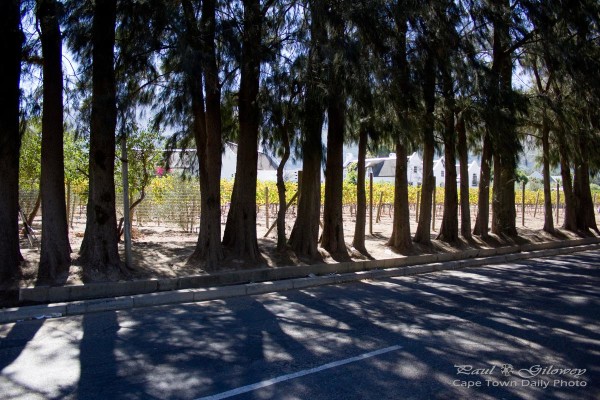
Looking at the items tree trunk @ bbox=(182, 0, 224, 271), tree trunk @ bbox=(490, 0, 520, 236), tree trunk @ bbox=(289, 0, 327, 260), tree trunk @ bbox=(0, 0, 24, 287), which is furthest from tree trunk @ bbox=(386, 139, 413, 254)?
tree trunk @ bbox=(0, 0, 24, 287)

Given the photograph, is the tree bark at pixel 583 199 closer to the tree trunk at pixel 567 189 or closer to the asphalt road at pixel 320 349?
the tree trunk at pixel 567 189

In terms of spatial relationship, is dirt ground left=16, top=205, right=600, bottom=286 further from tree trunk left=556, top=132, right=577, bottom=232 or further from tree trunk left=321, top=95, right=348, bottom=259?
tree trunk left=556, top=132, right=577, bottom=232

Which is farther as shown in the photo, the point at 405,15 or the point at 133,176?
the point at 133,176

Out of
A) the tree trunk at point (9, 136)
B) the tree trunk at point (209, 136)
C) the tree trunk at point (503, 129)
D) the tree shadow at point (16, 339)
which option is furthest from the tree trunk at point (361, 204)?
the tree shadow at point (16, 339)

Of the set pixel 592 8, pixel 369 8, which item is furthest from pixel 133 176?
pixel 592 8

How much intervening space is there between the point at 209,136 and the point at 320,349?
6.33 meters

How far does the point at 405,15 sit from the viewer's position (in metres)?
12.0

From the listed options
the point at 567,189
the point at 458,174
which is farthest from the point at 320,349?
the point at 458,174

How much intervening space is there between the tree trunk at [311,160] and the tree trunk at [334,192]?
40 centimetres

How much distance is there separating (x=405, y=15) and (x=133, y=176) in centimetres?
845

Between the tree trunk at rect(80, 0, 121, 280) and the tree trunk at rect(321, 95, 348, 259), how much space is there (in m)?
5.16

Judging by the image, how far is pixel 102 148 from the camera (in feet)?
32.4

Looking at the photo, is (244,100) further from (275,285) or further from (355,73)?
(275,285)

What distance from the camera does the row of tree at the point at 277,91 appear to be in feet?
31.8
